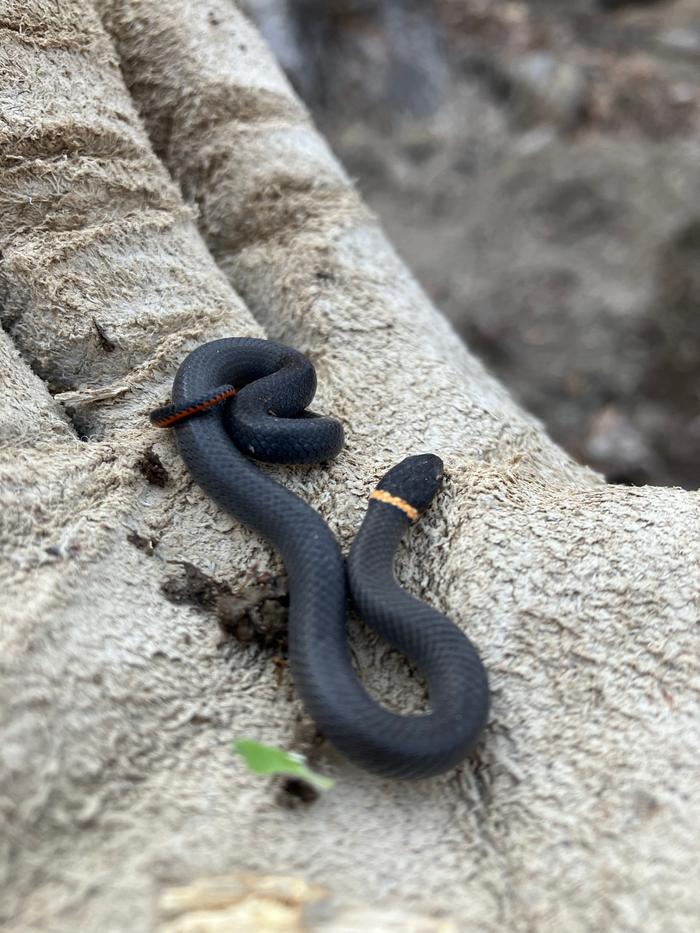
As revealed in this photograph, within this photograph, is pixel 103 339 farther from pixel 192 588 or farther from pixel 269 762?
pixel 269 762

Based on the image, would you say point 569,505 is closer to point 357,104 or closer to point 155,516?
point 155,516

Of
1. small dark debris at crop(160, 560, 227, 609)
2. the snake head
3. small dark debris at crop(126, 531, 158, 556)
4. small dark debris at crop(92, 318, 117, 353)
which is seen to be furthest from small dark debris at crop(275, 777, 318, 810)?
small dark debris at crop(92, 318, 117, 353)

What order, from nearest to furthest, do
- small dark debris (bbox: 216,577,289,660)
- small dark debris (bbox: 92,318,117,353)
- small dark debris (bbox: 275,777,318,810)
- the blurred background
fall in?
1. small dark debris (bbox: 275,777,318,810)
2. small dark debris (bbox: 216,577,289,660)
3. small dark debris (bbox: 92,318,117,353)
4. the blurred background

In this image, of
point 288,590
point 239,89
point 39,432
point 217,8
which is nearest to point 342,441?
point 288,590

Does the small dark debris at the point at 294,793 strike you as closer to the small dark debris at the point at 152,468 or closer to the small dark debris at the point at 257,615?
the small dark debris at the point at 257,615

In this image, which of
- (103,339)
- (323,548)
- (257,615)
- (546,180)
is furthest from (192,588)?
(546,180)

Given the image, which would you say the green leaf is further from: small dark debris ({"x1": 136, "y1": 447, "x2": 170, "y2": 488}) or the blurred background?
the blurred background
